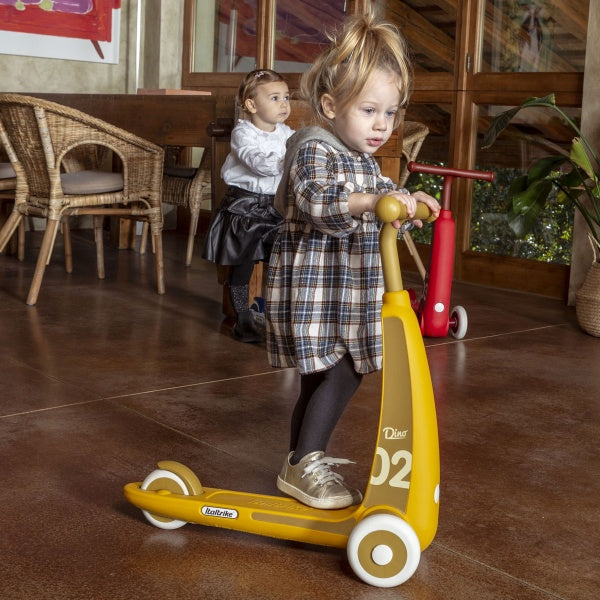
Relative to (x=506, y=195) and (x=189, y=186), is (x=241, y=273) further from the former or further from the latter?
(x=506, y=195)

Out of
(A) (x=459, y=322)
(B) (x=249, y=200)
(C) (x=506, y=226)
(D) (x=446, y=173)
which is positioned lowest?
(A) (x=459, y=322)

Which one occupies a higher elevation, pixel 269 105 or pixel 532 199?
pixel 269 105

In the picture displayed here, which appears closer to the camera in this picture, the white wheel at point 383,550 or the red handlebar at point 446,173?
the white wheel at point 383,550

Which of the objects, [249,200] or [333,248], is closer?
[333,248]

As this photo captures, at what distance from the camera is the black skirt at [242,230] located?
3328mm

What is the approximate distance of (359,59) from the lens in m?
1.67

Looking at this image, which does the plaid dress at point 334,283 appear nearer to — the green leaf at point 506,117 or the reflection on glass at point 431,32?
the green leaf at point 506,117

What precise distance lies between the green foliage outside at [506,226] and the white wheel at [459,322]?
3.67 ft

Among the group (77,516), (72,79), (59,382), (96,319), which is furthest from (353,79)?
(72,79)

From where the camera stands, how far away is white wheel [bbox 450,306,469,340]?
137 inches

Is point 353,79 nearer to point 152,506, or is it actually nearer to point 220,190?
point 152,506

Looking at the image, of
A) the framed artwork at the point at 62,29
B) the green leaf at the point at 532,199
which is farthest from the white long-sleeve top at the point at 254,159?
the framed artwork at the point at 62,29

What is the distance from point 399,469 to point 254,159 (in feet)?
6.28

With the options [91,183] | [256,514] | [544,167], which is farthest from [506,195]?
[256,514]
